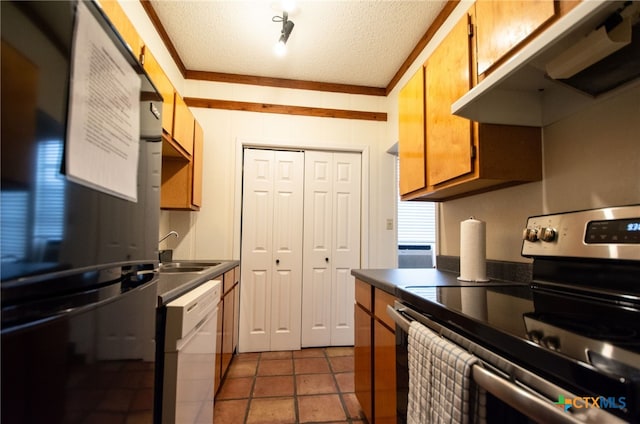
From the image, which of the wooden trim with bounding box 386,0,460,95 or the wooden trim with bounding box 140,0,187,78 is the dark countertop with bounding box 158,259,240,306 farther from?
the wooden trim with bounding box 386,0,460,95

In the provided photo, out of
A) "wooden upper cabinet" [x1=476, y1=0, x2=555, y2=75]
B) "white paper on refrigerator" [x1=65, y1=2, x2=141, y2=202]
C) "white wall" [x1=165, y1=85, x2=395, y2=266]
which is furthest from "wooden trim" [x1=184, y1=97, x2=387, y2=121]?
"white paper on refrigerator" [x1=65, y1=2, x2=141, y2=202]

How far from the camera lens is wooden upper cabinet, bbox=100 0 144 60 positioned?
1.34 m

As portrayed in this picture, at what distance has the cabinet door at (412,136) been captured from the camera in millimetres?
1737

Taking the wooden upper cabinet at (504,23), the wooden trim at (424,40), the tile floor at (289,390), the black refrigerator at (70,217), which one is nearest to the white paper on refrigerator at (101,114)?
the black refrigerator at (70,217)

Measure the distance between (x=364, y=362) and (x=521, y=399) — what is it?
1.30 meters

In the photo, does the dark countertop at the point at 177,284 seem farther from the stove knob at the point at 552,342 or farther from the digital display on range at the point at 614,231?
the digital display on range at the point at 614,231

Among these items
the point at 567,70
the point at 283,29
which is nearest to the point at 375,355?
the point at 567,70

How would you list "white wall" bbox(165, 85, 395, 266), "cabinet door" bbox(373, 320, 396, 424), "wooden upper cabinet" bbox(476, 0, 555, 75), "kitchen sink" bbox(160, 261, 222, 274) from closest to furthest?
"wooden upper cabinet" bbox(476, 0, 555, 75), "cabinet door" bbox(373, 320, 396, 424), "kitchen sink" bbox(160, 261, 222, 274), "white wall" bbox(165, 85, 395, 266)

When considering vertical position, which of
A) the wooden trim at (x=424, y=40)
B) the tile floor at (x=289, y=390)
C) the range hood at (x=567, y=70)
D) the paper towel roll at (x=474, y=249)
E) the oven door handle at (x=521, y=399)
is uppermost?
the wooden trim at (x=424, y=40)

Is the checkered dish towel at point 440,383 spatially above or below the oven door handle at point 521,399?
below

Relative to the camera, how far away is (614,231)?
896 millimetres

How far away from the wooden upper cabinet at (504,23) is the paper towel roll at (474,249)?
680mm

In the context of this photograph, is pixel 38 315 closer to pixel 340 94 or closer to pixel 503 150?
pixel 503 150

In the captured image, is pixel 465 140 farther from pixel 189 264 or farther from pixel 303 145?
pixel 189 264
